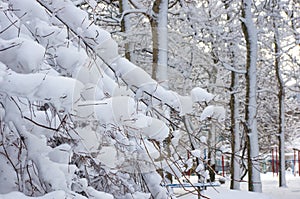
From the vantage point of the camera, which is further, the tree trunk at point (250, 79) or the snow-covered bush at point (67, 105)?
the tree trunk at point (250, 79)

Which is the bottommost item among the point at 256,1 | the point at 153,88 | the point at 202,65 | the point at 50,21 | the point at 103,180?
the point at 103,180

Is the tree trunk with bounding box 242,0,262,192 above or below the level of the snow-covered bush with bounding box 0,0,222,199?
above

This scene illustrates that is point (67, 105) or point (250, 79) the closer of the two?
point (67, 105)

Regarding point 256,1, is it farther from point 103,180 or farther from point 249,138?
point 103,180

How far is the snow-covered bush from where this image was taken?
1.51m

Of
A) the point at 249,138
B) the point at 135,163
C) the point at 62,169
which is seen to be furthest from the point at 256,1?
the point at 62,169

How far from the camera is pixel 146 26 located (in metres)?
9.45

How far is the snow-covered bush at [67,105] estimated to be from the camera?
4.96ft

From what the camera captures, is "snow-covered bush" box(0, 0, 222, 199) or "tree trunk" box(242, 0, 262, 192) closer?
"snow-covered bush" box(0, 0, 222, 199)

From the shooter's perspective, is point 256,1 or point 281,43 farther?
point 281,43

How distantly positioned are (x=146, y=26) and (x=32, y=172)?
7.66 metres

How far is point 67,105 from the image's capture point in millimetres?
1493

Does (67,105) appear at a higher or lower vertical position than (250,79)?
lower

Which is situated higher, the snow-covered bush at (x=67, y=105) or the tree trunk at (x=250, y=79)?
the tree trunk at (x=250, y=79)
